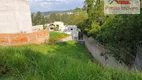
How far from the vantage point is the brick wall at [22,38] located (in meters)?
15.3

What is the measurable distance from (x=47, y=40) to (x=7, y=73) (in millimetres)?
15538

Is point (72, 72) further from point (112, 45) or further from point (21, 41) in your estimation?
point (21, 41)

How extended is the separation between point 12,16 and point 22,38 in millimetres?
3820

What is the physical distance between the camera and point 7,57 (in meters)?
4.65

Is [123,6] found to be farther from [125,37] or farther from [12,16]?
[12,16]

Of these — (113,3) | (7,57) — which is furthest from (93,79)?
(113,3)

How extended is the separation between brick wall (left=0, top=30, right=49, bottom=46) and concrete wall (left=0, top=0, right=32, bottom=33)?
3.06 meters

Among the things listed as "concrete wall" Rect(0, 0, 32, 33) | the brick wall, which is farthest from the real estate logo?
"concrete wall" Rect(0, 0, 32, 33)

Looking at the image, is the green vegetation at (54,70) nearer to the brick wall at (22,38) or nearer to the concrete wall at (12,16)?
the brick wall at (22,38)

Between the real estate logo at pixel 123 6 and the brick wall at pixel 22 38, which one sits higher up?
the real estate logo at pixel 123 6

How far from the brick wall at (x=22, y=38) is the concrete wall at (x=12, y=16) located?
3.06 m

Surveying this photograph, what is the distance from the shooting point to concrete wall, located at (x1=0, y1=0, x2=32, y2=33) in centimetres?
1802

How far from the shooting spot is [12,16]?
18594 millimetres

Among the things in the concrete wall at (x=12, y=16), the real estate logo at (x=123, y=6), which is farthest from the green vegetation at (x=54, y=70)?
the concrete wall at (x=12, y=16)
